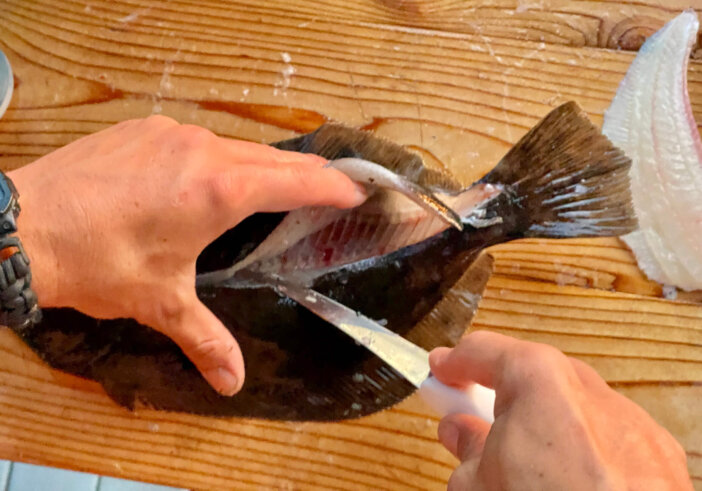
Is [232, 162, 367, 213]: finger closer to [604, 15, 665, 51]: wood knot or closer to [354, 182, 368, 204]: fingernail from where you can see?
[354, 182, 368, 204]: fingernail

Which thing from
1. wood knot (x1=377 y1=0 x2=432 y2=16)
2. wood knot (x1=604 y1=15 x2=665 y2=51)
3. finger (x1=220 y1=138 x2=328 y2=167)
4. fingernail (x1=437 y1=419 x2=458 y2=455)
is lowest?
fingernail (x1=437 y1=419 x2=458 y2=455)

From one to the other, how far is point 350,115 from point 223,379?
2.06ft

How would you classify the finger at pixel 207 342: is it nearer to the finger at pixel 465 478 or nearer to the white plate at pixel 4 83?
the finger at pixel 465 478

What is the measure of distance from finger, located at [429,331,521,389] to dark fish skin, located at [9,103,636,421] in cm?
23

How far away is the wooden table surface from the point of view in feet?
3.67

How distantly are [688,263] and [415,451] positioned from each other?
68 cm

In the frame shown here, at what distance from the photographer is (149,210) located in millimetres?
796

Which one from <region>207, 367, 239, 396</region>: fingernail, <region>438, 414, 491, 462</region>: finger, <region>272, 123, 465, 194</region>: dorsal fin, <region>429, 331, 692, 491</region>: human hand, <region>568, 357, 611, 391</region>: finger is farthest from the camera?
<region>272, 123, 465, 194</region>: dorsal fin

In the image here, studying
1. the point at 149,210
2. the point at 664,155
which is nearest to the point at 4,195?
the point at 149,210

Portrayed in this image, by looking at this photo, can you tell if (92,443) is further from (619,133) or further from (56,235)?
(619,133)

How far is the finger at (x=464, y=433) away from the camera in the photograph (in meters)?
0.76

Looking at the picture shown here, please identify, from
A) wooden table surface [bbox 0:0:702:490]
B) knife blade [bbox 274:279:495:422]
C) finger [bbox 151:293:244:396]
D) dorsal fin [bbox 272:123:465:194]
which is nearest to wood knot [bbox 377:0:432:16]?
wooden table surface [bbox 0:0:702:490]

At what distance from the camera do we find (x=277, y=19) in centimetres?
126

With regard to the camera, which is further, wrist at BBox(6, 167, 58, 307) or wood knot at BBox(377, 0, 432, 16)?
wood knot at BBox(377, 0, 432, 16)
